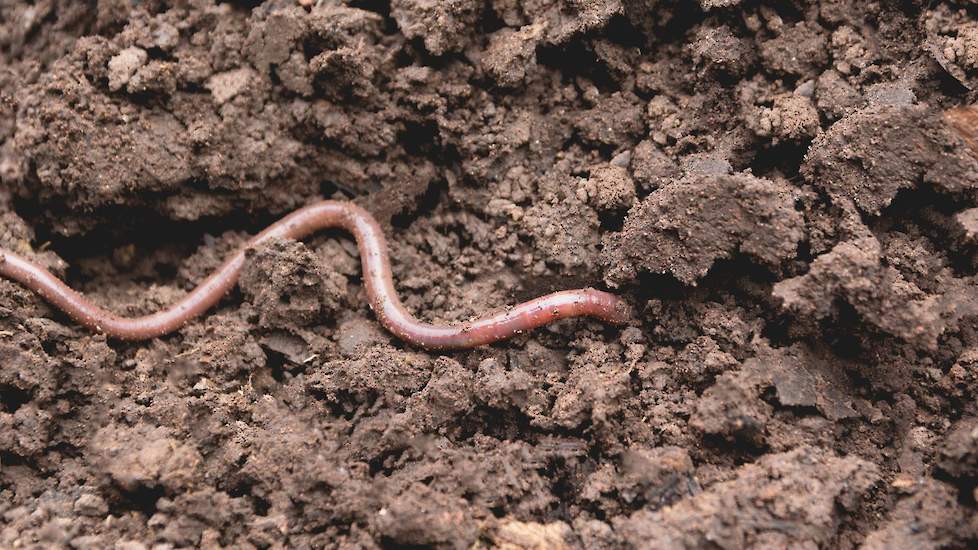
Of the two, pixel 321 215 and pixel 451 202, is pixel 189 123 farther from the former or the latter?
A: pixel 451 202

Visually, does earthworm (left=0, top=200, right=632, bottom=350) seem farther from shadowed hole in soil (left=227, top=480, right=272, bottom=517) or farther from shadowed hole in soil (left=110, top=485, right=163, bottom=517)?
shadowed hole in soil (left=110, top=485, right=163, bottom=517)

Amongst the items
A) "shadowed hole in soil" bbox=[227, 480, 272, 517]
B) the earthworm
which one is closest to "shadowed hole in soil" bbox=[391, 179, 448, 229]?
the earthworm

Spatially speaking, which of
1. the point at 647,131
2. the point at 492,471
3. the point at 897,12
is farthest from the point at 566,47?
the point at 492,471

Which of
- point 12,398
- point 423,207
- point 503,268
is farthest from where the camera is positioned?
point 423,207

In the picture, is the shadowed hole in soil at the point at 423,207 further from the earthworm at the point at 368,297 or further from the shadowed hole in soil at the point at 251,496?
the shadowed hole in soil at the point at 251,496

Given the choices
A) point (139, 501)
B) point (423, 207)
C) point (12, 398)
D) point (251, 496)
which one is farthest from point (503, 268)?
point (12, 398)

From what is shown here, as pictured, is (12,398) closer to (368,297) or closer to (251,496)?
(251,496)
